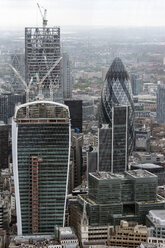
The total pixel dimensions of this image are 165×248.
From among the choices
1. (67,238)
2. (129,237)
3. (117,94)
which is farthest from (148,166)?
(67,238)

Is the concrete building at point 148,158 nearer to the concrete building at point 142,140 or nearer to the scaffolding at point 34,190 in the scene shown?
the concrete building at point 142,140

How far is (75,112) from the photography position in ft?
111

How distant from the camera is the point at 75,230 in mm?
18984

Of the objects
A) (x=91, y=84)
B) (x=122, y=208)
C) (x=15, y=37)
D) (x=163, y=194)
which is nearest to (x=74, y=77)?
(x=91, y=84)

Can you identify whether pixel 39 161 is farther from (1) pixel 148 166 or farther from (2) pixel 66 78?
(2) pixel 66 78

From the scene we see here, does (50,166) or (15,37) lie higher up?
(15,37)

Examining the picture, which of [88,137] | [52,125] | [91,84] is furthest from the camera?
[91,84]

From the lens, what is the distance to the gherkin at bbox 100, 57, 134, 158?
28672 millimetres

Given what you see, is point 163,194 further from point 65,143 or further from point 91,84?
point 91,84

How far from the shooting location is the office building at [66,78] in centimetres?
3301

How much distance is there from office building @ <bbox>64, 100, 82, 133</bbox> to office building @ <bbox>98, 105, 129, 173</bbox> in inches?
266

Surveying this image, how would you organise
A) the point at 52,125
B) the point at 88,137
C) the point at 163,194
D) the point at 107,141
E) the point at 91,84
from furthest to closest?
the point at 91,84
the point at 88,137
the point at 107,141
the point at 163,194
the point at 52,125

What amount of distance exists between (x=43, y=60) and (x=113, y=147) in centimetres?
850

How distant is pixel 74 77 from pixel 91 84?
954mm
